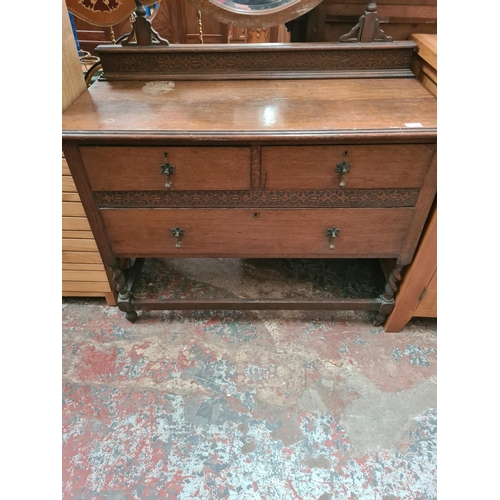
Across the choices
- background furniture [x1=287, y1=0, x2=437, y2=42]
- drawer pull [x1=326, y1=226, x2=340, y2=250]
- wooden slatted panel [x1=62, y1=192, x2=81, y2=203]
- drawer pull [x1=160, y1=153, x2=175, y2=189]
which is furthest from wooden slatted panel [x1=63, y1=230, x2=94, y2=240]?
background furniture [x1=287, y1=0, x2=437, y2=42]

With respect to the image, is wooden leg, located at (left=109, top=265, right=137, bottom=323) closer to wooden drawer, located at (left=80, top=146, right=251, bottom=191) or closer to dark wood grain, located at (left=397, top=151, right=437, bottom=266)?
wooden drawer, located at (left=80, top=146, right=251, bottom=191)

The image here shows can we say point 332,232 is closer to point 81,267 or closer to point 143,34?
point 143,34

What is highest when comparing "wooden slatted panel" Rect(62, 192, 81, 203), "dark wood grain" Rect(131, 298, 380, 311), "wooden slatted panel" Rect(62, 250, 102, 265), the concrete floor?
"wooden slatted panel" Rect(62, 192, 81, 203)

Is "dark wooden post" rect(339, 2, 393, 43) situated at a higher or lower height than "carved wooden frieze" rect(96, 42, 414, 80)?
higher

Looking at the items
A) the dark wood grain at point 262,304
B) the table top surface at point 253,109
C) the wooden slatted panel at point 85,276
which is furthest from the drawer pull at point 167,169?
the wooden slatted panel at point 85,276

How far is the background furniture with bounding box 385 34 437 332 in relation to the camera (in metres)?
1.31

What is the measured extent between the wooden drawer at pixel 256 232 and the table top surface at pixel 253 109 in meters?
0.29

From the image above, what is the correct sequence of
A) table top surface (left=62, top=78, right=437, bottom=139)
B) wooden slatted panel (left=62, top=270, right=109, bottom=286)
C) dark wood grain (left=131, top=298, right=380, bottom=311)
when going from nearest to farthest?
table top surface (left=62, top=78, right=437, bottom=139) → dark wood grain (left=131, top=298, right=380, bottom=311) → wooden slatted panel (left=62, top=270, right=109, bottom=286)

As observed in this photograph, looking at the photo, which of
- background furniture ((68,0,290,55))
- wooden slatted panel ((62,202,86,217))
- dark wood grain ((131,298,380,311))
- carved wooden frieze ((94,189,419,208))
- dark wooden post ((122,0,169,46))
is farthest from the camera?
background furniture ((68,0,290,55))

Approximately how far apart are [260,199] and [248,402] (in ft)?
2.68

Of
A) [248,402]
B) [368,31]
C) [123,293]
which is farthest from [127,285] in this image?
[368,31]

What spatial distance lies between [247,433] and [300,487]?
25 centimetres

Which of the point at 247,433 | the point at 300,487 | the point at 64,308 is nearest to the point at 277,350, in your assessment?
the point at 247,433

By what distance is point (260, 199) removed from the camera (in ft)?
4.13
